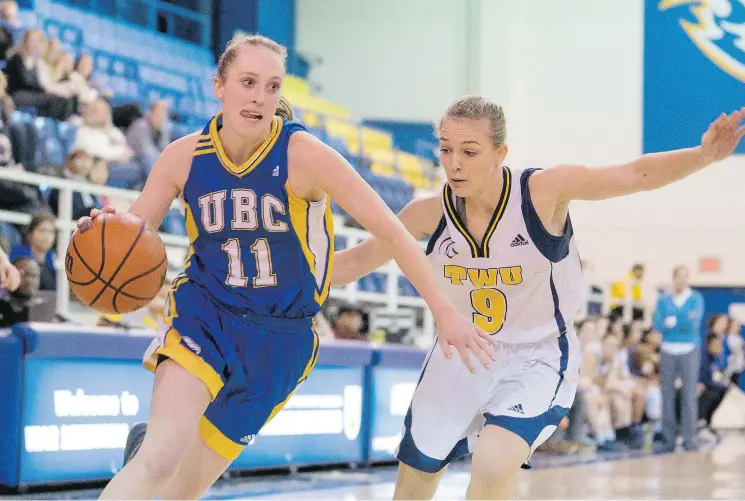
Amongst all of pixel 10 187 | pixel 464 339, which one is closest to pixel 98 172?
pixel 10 187

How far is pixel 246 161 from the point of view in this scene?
11.3 ft

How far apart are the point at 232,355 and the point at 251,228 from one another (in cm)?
39

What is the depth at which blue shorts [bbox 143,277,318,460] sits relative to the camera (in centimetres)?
338

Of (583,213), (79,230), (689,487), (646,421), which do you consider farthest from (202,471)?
(583,213)

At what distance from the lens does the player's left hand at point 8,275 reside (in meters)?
6.01

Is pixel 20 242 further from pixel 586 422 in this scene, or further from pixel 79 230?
pixel 586 422

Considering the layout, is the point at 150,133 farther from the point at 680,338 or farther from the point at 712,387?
the point at 712,387

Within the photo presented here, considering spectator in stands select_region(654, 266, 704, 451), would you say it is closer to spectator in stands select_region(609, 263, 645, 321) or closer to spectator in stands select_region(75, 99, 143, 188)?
spectator in stands select_region(609, 263, 645, 321)

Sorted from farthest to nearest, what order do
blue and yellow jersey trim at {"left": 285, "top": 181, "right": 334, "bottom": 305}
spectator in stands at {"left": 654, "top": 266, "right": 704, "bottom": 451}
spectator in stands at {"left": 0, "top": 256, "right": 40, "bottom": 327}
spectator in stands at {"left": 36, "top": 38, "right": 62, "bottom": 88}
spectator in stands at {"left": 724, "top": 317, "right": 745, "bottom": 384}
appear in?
1. spectator in stands at {"left": 724, "top": 317, "right": 745, "bottom": 384}
2. spectator in stands at {"left": 654, "top": 266, "right": 704, "bottom": 451}
3. spectator in stands at {"left": 36, "top": 38, "right": 62, "bottom": 88}
4. spectator in stands at {"left": 0, "top": 256, "right": 40, "bottom": 327}
5. blue and yellow jersey trim at {"left": 285, "top": 181, "right": 334, "bottom": 305}

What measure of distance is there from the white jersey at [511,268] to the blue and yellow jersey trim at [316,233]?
48 centimetres

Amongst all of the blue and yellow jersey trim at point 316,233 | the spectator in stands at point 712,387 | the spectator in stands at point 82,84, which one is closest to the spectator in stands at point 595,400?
the spectator in stands at point 712,387

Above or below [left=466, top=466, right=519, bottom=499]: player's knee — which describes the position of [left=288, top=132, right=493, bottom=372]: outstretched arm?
above

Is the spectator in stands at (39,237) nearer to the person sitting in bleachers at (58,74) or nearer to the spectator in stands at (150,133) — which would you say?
the spectator in stands at (150,133)

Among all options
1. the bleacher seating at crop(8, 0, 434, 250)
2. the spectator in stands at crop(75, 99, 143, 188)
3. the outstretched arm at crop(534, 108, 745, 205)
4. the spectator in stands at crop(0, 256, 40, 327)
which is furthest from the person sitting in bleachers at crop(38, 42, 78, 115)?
the outstretched arm at crop(534, 108, 745, 205)
